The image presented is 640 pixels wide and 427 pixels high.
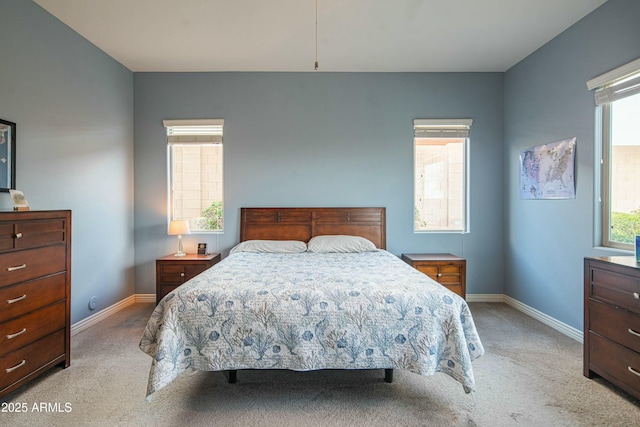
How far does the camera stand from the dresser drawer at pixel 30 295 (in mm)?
1880

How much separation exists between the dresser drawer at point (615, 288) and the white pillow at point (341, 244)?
1.92 meters

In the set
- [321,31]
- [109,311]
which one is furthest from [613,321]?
[109,311]

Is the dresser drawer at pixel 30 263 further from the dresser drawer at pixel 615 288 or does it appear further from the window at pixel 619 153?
the window at pixel 619 153

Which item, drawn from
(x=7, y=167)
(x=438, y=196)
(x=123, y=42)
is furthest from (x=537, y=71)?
(x=7, y=167)

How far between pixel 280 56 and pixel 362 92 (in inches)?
43.6

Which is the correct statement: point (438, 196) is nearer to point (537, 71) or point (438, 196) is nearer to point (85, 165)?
point (537, 71)

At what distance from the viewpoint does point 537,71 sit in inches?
133

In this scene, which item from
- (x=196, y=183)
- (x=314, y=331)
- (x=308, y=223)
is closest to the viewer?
(x=314, y=331)

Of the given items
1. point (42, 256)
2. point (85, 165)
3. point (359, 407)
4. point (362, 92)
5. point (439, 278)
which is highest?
point (362, 92)

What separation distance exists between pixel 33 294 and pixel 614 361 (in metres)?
3.81

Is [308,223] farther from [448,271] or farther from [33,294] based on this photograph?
[33,294]

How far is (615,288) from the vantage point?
198cm

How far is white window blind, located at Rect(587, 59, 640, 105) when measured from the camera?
236 cm

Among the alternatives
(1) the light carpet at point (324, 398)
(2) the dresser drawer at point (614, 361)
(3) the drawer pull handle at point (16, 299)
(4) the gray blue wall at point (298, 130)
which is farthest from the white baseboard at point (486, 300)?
(3) the drawer pull handle at point (16, 299)
